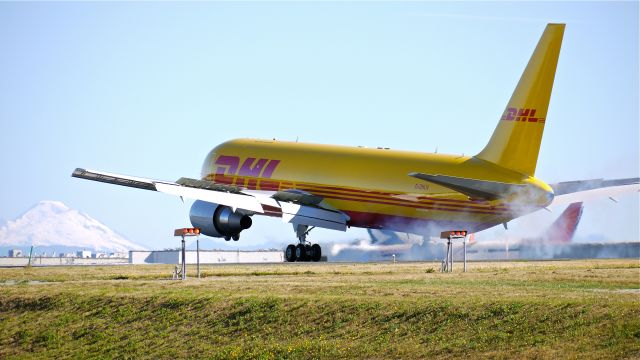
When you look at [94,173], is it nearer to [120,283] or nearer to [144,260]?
[120,283]

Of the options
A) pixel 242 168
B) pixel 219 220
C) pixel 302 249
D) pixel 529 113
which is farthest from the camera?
pixel 242 168

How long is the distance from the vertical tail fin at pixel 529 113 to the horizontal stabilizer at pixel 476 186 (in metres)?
1.55

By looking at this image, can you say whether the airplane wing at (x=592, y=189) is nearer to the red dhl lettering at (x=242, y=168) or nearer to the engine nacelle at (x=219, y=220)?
the red dhl lettering at (x=242, y=168)

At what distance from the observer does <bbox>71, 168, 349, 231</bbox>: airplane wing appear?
63562 millimetres

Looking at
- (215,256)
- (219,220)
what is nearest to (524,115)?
(219,220)

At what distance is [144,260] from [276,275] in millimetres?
49756

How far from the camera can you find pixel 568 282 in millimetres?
48969

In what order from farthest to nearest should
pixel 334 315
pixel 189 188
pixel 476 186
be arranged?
pixel 189 188 < pixel 476 186 < pixel 334 315

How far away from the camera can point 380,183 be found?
6825 cm

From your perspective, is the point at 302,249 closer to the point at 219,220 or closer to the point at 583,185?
the point at 219,220

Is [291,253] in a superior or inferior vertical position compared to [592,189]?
inferior

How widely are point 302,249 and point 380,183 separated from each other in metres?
6.37

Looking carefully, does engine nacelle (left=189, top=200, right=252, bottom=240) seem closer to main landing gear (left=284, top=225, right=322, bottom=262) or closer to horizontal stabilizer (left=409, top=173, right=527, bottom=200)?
main landing gear (left=284, top=225, right=322, bottom=262)

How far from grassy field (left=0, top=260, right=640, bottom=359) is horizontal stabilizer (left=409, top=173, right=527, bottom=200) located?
538 cm
